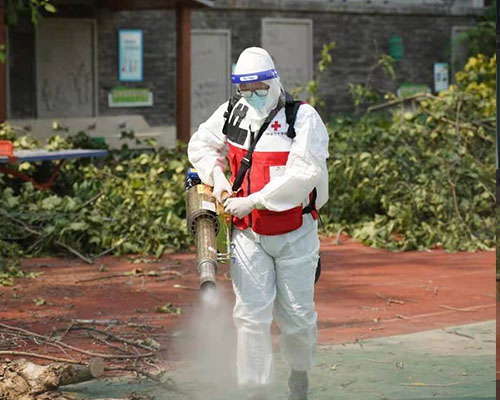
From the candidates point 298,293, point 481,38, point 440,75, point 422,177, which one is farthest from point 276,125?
point 440,75

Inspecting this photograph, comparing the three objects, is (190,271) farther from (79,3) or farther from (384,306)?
(79,3)

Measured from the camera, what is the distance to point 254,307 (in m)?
5.37

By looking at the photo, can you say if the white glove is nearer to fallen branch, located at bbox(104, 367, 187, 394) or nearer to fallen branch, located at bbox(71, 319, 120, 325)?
fallen branch, located at bbox(104, 367, 187, 394)

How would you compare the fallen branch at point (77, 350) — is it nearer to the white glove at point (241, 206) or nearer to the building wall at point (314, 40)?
the white glove at point (241, 206)

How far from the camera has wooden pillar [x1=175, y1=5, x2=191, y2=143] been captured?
16.5 metres

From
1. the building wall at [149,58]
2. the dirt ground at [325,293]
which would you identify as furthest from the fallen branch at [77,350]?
the building wall at [149,58]

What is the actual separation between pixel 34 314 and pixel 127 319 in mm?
712

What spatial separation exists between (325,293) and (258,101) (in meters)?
3.99

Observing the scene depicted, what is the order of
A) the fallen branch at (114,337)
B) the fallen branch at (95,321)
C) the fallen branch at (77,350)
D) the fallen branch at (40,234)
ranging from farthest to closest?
the fallen branch at (40,234), the fallen branch at (95,321), the fallen branch at (114,337), the fallen branch at (77,350)

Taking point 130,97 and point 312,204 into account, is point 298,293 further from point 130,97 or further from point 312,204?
point 130,97

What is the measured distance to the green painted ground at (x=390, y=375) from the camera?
595 cm

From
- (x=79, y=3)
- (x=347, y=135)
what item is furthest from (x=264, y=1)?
(x=347, y=135)

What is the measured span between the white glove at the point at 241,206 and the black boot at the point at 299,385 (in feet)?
3.02

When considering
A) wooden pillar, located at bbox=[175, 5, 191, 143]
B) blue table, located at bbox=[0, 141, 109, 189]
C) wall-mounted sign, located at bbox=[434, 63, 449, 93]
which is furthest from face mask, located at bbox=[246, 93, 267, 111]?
wall-mounted sign, located at bbox=[434, 63, 449, 93]
